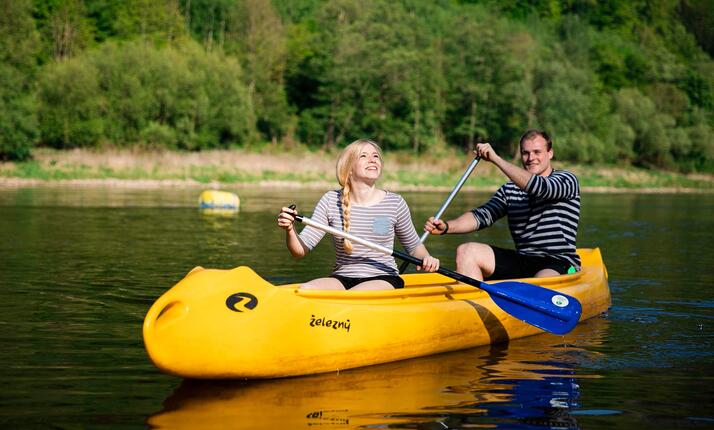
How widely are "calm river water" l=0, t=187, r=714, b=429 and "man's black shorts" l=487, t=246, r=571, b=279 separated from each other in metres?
0.48

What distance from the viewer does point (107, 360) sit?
570 centimetres

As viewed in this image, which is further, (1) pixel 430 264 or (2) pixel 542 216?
(2) pixel 542 216

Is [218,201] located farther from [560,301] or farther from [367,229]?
[367,229]

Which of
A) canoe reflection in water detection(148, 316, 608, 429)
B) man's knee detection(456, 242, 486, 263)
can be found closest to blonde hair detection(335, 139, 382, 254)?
canoe reflection in water detection(148, 316, 608, 429)

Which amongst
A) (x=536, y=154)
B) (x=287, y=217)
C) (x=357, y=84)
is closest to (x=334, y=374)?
(x=287, y=217)

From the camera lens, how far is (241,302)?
510cm

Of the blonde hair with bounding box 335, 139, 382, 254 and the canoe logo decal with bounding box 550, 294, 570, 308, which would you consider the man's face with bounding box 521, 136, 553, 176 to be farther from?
the blonde hair with bounding box 335, 139, 382, 254

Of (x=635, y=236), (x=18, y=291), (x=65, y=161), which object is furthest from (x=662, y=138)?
(x=18, y=291)

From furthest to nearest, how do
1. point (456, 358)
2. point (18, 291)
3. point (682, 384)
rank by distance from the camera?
point (18, 291) → point (456, 358) → point (682, 384)

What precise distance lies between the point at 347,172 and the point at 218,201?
1609 centimetres

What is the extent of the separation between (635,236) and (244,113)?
39.5 metres

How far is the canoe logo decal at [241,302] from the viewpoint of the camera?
5.07 metres

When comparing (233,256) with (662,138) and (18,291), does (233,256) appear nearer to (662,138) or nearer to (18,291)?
(18,291)

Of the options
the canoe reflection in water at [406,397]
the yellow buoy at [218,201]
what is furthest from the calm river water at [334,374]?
the yellow buoy at [218,201]
